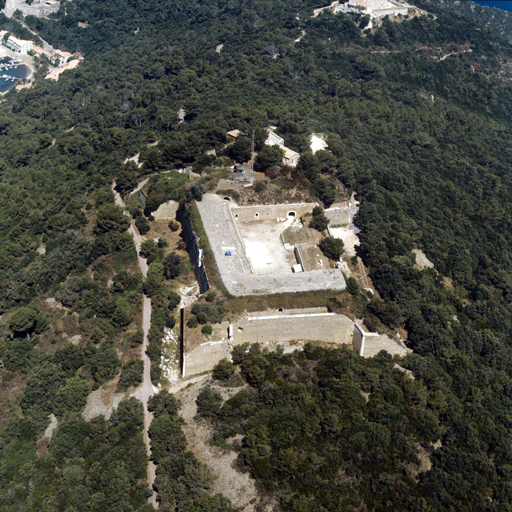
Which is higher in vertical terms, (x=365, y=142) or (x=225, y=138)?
(x=225, y=138)

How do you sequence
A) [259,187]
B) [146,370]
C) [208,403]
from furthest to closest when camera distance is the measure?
[259,187] → [146,370] → [208,403]

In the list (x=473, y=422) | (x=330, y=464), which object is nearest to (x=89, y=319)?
(x=330, y=464)

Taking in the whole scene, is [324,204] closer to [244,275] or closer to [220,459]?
[244,275]

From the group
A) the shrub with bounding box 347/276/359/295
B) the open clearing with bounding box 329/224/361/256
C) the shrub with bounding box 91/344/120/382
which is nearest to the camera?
the shrub with bounding box 91/344/120/382

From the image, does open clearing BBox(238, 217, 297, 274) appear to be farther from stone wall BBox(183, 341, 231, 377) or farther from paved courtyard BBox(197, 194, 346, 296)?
stone wall BBox(183, 341, 231, 377)

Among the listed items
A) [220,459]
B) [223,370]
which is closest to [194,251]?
[223,370]

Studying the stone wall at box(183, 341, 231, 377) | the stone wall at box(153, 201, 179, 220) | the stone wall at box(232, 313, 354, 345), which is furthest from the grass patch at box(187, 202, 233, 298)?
the stone wall at box(183, 341, 231, 377)

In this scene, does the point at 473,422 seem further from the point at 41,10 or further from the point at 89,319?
the point at 41,10
